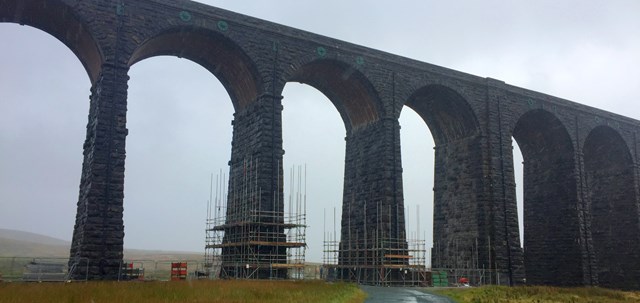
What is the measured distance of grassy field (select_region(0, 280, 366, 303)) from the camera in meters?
14.2

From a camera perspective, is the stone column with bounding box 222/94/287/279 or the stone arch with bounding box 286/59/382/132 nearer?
the stone column with bounding box 222/94/287/279

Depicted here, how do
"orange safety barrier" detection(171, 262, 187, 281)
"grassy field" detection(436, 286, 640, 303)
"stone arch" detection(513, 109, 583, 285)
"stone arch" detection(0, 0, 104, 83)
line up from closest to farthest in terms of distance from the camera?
1. "grassy field" detection(436, 286, 640, 303)
2. "stone arch" detection(0, 0, 104, 83)
3. "orange safety barrier" detection(171, 262, 187, 281)
4. "stone arch" detection(513, 109, 583, 285)

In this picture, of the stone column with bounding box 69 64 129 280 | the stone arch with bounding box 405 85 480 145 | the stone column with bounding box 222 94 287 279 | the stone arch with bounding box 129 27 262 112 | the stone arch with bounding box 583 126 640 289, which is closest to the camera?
the stone column with bounding box 69 64 129 280

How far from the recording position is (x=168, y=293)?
16.1 metres

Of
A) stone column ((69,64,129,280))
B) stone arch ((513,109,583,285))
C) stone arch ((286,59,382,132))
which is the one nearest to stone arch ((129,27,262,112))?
stone arch ((286,59,382,132))

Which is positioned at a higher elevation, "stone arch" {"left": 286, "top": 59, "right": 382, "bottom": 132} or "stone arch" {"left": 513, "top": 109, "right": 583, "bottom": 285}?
"stone arch" {"left": 286, "top": 59, "right": 382, "bottom": 132}

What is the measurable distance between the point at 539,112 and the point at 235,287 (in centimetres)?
2807

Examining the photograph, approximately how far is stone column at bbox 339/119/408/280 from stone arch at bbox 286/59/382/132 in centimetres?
73

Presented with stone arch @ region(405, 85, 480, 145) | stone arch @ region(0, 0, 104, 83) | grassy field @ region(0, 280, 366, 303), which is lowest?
grassy field @ region(0, 280, 366, 303)

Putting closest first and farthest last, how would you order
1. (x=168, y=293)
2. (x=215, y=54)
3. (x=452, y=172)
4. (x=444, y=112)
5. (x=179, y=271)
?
(x=168, y=293) → (x=179, y=271) → (x=215, y=54) → (x=444, y=112) → (x=452, y=172)

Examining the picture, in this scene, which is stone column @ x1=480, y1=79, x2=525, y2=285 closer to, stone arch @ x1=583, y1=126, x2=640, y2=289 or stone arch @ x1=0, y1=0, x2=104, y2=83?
stone arch @ x1=583, y1=126, x2=640, y2=289

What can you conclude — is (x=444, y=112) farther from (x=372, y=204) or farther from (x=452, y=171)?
(x=372, y=204)

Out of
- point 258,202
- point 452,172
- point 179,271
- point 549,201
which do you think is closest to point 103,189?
point 179,271

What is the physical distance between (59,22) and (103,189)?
790 centimetres
